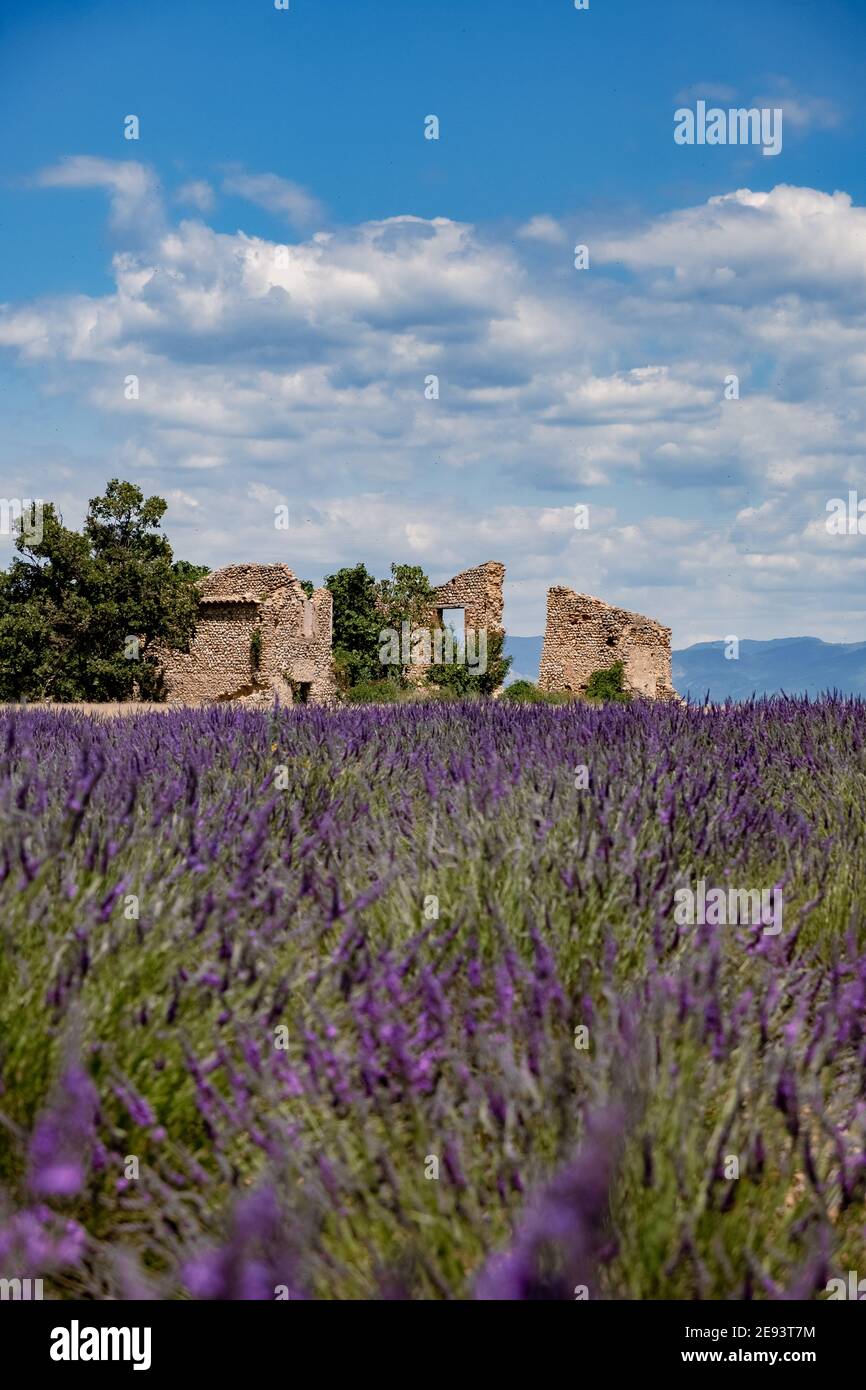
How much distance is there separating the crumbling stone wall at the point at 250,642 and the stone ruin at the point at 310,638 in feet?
0.08

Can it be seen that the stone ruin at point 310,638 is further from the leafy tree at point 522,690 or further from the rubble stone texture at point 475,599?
the leafy tree at point 522,690

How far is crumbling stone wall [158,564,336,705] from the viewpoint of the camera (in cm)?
2955

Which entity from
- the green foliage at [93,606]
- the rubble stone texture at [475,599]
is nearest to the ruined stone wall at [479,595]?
the rubble stone texture at [475,599]

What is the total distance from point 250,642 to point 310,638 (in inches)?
58.8

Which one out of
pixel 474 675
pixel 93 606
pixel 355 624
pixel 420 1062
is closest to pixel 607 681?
pixel 474 675

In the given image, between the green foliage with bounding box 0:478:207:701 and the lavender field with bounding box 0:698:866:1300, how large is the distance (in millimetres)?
24581

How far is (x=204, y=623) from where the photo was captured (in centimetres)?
3075

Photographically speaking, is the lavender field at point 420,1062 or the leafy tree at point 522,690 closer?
the lavender field at point 420,1062

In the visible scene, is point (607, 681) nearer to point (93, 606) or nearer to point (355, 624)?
point (355, 624)

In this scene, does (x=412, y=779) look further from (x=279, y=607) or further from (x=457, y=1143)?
(x=279, y=607)

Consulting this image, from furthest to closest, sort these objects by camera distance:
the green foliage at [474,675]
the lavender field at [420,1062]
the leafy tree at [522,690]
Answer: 1. the green foliage at [474,675]
2. the leafy tree at [522,690]
3. the lavender field at [420,1062]

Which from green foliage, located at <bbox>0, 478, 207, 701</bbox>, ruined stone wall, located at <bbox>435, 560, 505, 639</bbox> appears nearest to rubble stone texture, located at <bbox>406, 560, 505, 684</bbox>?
ruined stone wall, located at <bbox>435, 560, 505, 639</bbox>

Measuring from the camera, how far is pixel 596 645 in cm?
3172

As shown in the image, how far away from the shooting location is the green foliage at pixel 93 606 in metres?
27.2
